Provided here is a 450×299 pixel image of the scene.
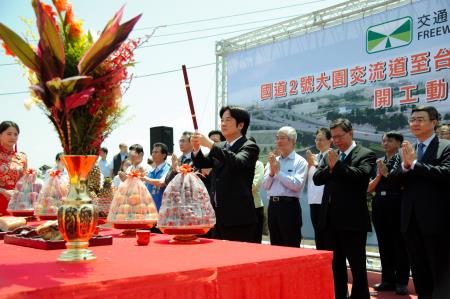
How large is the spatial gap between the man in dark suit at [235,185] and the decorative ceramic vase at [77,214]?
1.15 metres

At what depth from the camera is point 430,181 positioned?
9.72 ft

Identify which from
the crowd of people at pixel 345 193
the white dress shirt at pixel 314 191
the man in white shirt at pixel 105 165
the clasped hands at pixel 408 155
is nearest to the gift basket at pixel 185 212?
the crowd of people at pixel 345 193

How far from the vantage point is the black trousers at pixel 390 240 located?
3.99m

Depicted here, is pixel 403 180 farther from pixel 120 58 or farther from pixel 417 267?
pixel 120 58

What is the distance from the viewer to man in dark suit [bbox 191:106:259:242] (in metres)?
2.57

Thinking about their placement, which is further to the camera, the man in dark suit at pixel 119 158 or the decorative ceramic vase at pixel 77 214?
the man in dark suit at pixel 119 158

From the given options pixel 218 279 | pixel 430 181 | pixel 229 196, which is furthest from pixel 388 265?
pixel 218 279

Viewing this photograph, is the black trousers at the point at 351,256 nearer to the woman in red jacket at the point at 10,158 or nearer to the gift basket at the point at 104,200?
the gift basket at the point at 104,200

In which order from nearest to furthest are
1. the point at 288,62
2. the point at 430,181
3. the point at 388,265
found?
the point at 430,181 < the point at 388,265 < the point at 288,62

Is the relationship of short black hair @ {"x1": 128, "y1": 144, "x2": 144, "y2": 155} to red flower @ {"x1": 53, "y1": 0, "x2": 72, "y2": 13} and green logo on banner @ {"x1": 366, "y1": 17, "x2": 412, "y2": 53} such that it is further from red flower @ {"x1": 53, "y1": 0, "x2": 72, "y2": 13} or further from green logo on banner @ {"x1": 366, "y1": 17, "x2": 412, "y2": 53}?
red flower @ {"x1": 53, "y1": 0, "x2": 72, "y2": 13}

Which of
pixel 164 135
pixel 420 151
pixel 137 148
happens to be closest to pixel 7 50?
pixel 420 151

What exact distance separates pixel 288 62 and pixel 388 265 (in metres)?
2.81

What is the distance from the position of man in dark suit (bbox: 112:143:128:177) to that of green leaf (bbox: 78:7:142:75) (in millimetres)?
6423

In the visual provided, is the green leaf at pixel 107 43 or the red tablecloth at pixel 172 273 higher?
the green leaf at pixel 107 43
